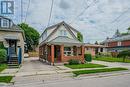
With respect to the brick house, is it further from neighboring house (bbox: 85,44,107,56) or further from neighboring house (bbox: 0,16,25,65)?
neighboring house (bbox: 0,16,25,65)

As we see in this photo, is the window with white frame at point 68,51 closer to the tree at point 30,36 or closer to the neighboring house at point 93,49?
the neighboring house at point 93,49

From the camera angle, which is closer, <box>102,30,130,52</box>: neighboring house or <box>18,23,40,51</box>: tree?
<box>102,30,130,52</box>: neighboring house

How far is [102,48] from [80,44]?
29543mm

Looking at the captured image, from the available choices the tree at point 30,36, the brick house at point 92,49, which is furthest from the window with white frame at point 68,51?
the tree at point 30,36

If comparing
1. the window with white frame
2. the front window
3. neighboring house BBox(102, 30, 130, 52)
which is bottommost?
the window with white frame

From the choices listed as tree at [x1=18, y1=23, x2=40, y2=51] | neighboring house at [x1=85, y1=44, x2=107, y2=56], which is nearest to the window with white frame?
neighboring house at [x1=85, y1=44, x2=107, y2=56]

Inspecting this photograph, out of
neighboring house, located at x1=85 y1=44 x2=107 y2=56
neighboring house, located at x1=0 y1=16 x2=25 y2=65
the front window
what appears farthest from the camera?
neighboring house, located at x1=85 y1=44 x2=107 y2=56

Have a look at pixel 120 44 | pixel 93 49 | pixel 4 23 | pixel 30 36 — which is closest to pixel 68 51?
pixel 4 23

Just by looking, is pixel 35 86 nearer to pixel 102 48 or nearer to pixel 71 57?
pixel 71 57

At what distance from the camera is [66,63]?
2278 centimetres

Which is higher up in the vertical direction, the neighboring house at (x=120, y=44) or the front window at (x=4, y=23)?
the front window at (x=4, y=23)

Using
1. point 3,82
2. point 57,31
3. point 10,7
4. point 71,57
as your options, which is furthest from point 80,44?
point 3,82

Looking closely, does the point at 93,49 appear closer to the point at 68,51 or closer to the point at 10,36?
the point at 68,51

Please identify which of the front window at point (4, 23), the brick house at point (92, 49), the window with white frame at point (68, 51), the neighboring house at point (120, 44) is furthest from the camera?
the neighboring house at point (120, 44)
